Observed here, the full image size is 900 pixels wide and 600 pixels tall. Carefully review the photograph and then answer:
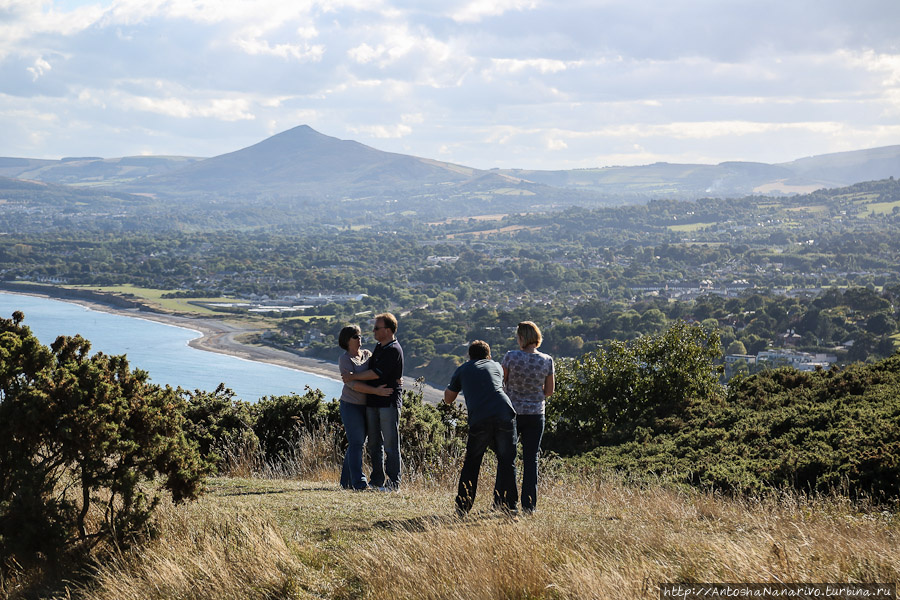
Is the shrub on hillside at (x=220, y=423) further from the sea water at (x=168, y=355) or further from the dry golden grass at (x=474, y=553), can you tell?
the sea water at (x=168, y=355)

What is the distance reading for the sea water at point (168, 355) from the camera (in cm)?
3656

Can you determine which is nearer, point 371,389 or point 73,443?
point 73,443

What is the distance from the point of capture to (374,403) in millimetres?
6332

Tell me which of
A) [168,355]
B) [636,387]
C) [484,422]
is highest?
[484,422]

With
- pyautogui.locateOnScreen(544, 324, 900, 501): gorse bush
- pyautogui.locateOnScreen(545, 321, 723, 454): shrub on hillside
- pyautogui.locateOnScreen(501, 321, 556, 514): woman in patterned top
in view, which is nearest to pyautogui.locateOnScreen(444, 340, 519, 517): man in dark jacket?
pyautogui.locateOnScreen(501, 321, 556, 514): woman in patterned top

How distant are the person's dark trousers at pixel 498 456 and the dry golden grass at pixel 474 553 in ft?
0.68

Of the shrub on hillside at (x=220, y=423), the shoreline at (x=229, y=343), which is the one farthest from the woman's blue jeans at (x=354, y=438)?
the shoreline at (x=229, y=343)

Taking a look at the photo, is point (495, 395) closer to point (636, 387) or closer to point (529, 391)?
point (529, 391)

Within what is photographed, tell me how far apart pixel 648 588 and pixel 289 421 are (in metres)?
6.53

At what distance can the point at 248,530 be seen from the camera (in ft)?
14.0

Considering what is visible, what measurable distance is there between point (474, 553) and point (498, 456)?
1.43 metres

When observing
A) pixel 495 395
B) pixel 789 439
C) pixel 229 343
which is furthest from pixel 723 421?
pixel 229 343

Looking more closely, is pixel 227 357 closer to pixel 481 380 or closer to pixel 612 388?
pixel 612 388

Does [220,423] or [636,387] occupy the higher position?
[220,423]
